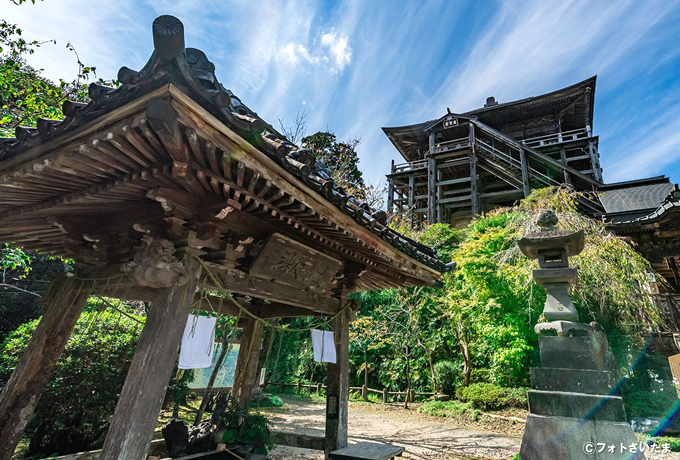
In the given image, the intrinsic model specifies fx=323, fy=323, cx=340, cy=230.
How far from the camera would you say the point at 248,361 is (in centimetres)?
647

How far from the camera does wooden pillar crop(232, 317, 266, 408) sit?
616 centimetres

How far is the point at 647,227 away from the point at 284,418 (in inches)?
505

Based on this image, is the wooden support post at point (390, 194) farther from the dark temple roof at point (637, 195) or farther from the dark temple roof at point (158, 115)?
the dark temple roof at point (158, 115)

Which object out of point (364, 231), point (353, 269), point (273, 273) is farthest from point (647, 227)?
point (273, 273)

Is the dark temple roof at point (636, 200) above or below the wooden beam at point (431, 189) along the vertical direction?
below

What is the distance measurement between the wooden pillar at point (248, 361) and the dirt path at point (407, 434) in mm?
2112

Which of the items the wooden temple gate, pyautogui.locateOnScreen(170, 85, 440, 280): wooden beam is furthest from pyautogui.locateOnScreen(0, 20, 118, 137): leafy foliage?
pyautogui.locateOnScreen(170, 85, 440, 280): wooden beam

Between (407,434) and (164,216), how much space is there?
31.9 feet

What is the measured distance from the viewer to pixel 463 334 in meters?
12.8

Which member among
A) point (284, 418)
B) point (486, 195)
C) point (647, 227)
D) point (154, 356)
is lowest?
point (284, 418)

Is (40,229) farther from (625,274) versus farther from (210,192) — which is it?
(625,274)

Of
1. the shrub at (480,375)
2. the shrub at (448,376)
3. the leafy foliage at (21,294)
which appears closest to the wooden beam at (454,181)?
the shrub at (448,376)

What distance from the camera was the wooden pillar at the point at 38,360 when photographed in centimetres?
364

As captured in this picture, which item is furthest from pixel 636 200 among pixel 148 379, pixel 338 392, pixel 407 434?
pixel 148 379
